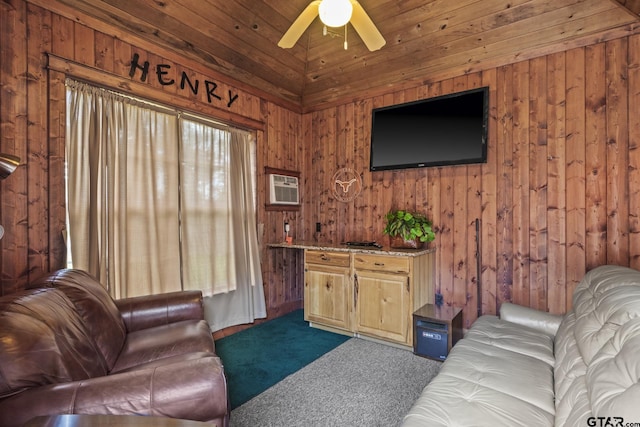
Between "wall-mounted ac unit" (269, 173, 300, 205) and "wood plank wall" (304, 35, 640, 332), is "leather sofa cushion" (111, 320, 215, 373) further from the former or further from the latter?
"wood plank wall" (304, 35, 640, 332)

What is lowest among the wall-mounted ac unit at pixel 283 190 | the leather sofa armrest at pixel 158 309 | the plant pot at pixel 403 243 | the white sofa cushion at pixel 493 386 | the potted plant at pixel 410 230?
the white sofa cushion at pixel 493 386

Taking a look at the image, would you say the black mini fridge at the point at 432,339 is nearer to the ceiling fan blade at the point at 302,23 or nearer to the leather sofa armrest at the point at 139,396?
the leather sofa armrest at the point at 139,396

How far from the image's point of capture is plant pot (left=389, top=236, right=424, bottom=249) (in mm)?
3135

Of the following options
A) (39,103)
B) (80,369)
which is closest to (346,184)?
(39,103)

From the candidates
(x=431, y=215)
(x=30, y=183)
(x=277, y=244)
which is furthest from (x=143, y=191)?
→ (x=431, y=215)

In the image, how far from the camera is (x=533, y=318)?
229 cm

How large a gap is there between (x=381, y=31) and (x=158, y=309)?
3.19 metres

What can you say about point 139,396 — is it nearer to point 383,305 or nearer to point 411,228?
point 383,305

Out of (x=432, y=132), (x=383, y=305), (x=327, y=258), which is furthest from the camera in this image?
(x=327, y=258)

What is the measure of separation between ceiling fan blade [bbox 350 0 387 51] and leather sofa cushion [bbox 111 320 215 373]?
2.25m

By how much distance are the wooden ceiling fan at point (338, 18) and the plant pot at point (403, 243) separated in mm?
1817

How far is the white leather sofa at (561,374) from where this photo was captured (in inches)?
40.3

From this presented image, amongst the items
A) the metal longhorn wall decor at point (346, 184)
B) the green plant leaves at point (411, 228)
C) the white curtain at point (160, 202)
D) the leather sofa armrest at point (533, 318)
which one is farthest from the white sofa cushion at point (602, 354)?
the white curtain at point (160, 202)

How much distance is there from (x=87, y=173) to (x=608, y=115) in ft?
13.6
